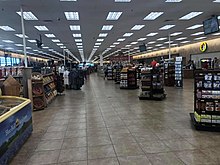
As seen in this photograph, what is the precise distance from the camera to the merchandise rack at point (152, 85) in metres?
8.36

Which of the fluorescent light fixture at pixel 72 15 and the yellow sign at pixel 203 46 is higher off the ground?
the fluorescent light fixture at pixel 72 15

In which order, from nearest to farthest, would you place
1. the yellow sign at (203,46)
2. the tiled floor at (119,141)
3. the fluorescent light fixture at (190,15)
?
the tiled floor at (119,141) < the fluorescent light fixture at (190,15) < the yellow sign at (203,46)

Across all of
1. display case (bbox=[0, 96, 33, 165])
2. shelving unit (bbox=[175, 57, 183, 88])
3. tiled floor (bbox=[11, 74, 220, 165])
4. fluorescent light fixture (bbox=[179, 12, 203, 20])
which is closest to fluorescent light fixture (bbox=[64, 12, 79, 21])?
tiled floor (bbox=[11, 74, 220, 165])

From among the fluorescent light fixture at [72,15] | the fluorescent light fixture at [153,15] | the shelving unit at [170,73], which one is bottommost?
the shelving unit at [170,73]

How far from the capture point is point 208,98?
4320 millimetres

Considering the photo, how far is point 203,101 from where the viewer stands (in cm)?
437

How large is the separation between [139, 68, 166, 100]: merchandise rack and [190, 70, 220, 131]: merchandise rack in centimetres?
385

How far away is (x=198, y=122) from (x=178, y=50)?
23545 millimetres

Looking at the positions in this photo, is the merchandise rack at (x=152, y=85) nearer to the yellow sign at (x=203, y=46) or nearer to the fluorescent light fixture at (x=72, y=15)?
the fluorescent light fixture at (x=72, y=15)

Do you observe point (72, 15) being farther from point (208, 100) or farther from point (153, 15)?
point (208, 100)

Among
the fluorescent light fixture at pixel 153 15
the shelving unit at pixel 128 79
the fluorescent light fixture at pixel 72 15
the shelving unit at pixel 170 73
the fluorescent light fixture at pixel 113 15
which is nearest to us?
the fluorescent light fixture at pixel 72 15

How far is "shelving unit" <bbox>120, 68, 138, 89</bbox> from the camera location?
41.5 feet

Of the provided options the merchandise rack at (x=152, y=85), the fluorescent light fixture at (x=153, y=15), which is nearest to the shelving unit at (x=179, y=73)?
the fluorescent light fixture at (x=153, y=15)

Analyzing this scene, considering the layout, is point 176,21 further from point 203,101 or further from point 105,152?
point 105,152
